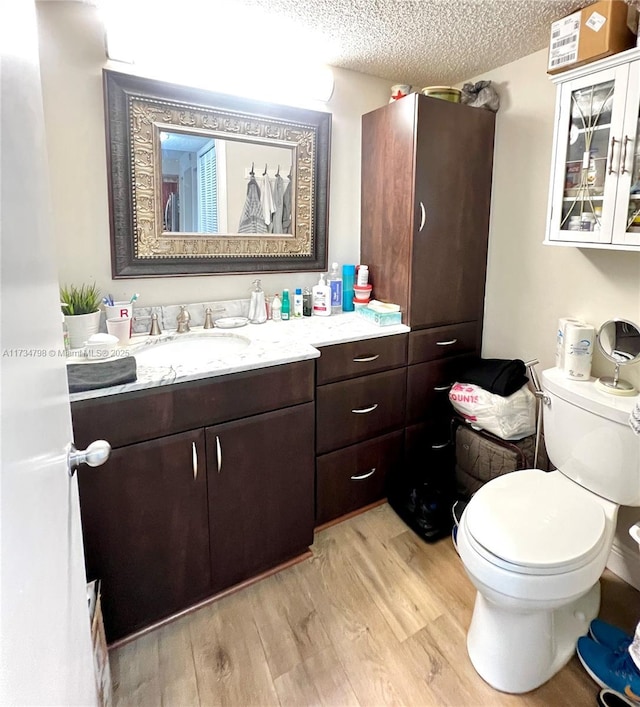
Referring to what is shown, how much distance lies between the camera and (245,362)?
143 centimetres

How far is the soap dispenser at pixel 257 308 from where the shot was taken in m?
1.95

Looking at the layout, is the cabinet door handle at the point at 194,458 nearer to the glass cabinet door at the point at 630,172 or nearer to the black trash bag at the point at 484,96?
the glass cabinet door at the point at 630,172

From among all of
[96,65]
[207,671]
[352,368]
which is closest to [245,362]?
[352,368]

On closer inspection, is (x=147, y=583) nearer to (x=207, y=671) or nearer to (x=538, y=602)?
(x=207, y=671)

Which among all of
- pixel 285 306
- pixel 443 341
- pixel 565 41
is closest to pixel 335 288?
pixel 285 306

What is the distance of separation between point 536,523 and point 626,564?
74 centimetres

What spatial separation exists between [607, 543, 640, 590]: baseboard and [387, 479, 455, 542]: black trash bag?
0.63 metres

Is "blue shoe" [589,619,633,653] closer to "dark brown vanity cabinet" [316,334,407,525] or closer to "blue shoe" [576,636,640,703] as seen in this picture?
"blue shoe" [576,636,640,703]

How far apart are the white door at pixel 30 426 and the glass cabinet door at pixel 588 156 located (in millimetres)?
1598

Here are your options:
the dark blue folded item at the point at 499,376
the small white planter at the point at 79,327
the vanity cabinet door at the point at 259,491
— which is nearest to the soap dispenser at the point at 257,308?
the vanity cabinet door at the point at 259,491

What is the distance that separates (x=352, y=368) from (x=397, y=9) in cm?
130

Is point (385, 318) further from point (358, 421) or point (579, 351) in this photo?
point (579, 351)

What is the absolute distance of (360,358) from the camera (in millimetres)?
1820

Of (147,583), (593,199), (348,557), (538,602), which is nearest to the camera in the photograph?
(538,602)
